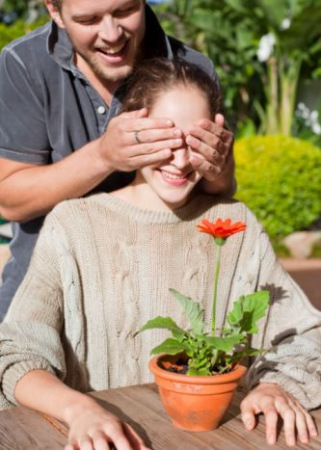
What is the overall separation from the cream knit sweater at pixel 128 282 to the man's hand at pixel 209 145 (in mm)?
158

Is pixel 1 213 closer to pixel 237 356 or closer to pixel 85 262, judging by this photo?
pixel 85 262

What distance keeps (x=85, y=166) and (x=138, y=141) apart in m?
0.28

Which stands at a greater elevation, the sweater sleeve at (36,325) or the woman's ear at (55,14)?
the woman's ear at (55,14)

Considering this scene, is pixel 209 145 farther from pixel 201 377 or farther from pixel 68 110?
pixel 201 377

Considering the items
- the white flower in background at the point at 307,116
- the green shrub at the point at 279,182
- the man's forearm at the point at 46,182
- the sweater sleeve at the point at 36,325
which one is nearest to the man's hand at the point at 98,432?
the sweater sleeve at the point at 36,325

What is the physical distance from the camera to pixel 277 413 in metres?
1.74

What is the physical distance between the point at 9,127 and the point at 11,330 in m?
0.92

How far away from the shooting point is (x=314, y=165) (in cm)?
877

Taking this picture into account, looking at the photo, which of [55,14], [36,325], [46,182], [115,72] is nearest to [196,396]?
[36,325]

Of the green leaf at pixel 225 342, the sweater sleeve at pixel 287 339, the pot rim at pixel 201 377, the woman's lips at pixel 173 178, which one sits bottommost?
the sweater sleeve at pixel 287 339

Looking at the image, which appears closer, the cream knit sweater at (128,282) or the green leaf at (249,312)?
the green leaf at (249,312)

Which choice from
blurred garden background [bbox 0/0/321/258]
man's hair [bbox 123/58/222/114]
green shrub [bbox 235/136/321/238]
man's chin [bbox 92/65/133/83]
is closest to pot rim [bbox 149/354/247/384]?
man's hair [bbox 123/58/222/114]

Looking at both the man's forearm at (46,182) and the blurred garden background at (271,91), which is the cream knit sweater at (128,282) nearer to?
the man's forearm at (46,182)

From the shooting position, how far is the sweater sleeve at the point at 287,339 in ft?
6.21
